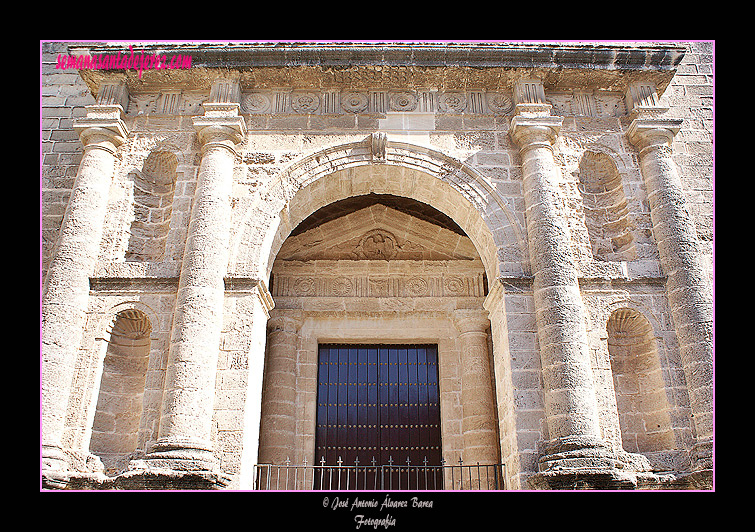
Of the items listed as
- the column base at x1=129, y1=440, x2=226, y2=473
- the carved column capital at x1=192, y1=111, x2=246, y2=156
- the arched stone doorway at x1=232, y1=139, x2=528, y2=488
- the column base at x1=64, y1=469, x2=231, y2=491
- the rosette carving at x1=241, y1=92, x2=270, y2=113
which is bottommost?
the column base at x1=64, y1=469, x2=231, y2=491

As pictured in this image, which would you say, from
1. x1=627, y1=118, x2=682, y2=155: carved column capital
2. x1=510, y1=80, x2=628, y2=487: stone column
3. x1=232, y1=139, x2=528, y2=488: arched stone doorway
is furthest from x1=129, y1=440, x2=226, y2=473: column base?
x1=627, y1=118, x2=682, y2=155: carved column capital

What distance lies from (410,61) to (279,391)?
442 cm

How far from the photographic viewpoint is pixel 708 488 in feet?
15.9

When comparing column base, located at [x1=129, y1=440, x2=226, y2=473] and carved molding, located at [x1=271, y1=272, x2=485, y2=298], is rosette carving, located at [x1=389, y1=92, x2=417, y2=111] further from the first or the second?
column base, located at [x1=129, y1=440, x2=226, y2=473]

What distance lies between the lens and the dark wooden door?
24.5 ft

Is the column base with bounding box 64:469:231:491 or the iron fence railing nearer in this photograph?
the column base with bounding box 64:469:231:491

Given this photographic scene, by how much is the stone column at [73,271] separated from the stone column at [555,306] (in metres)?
4.33

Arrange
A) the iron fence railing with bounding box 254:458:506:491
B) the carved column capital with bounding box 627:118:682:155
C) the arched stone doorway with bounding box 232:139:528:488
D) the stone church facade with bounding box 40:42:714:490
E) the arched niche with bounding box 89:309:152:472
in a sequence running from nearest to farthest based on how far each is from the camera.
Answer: the stone church facade with bounding box 40:42:714:490 → the arched niche with bounding box 89:309:152:472 → the arched stone doorway with bounding box 232:139:528:488 → the carved column capital with bounding box 627:118:682:155 → the iron fence railing with bounding box 254:458:506:491

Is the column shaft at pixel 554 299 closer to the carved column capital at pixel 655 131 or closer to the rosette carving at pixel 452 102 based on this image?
the rosette carving at pixel 452 102

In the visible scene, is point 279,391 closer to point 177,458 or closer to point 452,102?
point 177,458

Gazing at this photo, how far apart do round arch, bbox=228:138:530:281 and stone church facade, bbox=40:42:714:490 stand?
0.03 meters

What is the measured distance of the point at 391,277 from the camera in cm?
829
